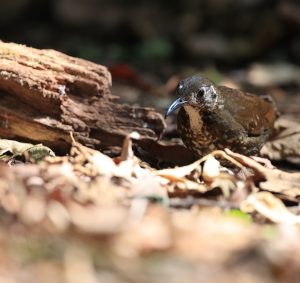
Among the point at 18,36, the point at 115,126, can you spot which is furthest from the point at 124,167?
the point at 18,36

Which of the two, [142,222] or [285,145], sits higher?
[285,145]

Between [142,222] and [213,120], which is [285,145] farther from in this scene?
[142,222]

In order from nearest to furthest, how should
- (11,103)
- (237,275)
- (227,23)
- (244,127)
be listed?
(237,275) < (11,103) < (244,127) < (227,23)

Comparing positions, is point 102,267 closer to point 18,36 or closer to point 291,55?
point 291,55

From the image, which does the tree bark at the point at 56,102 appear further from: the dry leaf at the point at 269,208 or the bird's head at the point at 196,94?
the dry leaf at the point at 269,208

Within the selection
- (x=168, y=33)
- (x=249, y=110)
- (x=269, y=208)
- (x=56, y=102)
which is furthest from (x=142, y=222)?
(x=168, y=33)
